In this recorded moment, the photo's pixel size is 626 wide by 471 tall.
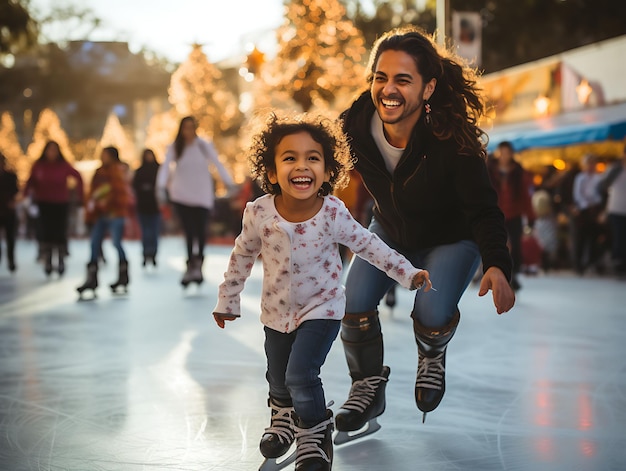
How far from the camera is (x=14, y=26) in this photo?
25.3 meters

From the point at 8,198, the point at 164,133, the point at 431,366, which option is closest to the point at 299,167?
the point at 431,366

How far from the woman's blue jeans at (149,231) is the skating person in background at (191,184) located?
343 cm

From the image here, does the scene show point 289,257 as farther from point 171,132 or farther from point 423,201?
point 171,132

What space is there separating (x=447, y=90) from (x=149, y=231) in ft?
35.0

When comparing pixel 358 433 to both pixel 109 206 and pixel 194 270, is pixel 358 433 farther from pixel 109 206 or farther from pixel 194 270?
pixel 109 206

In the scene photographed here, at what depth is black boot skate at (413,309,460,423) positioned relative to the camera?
372 cm

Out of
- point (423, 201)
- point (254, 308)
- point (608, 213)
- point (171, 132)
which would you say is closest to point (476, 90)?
point (423, 201)

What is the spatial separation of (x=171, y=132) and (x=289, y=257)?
44.4 m

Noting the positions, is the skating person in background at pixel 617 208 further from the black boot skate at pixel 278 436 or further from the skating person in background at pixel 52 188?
the black boot skate at pixel 278 436

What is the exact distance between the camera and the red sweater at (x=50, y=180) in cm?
1225

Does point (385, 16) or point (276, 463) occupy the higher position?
point (385, 16)

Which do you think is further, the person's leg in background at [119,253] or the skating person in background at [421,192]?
the person's leg in background at [119,253]

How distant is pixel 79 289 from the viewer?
32.2 ft

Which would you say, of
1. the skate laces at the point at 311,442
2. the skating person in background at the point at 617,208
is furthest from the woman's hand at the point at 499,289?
the skating person in background at the point at 617,208
